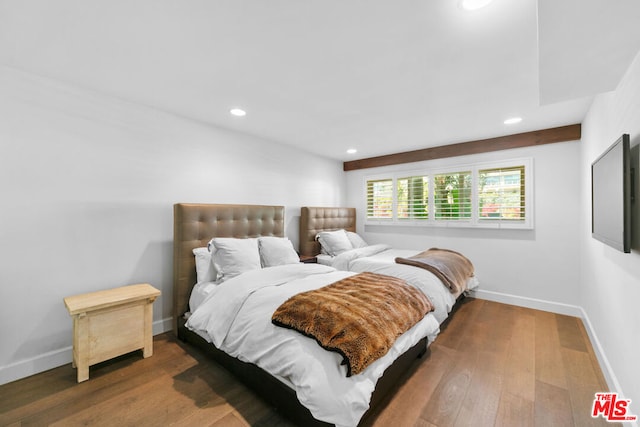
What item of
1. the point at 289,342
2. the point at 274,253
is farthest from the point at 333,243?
the point at 289,342

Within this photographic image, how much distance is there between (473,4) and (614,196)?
4.61ft

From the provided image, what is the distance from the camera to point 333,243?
410cm

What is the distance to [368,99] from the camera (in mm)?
2500

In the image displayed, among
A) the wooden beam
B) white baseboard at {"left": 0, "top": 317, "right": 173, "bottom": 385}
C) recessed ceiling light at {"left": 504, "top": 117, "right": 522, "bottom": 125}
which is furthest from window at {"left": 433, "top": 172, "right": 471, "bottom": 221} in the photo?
white baseboard at {"left": 0, "top": 317, "right": 173, "bottom": 385}

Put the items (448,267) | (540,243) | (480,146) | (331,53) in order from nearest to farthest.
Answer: (331,53) < (448,267) < (540,243) < (480,146)

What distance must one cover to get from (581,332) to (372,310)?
106 inches

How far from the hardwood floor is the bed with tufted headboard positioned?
81 mm

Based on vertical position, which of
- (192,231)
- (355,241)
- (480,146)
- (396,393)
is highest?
(480,146)

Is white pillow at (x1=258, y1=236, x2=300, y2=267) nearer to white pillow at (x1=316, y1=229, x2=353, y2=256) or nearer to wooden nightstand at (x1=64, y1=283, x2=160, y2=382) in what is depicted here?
white pillow at (x1=316, y1=229, x2=353, y2=256)

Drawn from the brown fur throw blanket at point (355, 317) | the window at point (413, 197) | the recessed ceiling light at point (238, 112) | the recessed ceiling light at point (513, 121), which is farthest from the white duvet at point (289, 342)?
the recessed ceiling light at point (513, 121)

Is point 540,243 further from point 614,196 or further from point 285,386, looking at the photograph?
point 285,386

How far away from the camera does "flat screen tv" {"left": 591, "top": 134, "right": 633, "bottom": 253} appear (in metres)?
1.43

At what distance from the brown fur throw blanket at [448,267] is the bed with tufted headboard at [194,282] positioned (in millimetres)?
811

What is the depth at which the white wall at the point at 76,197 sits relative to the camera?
201cm
